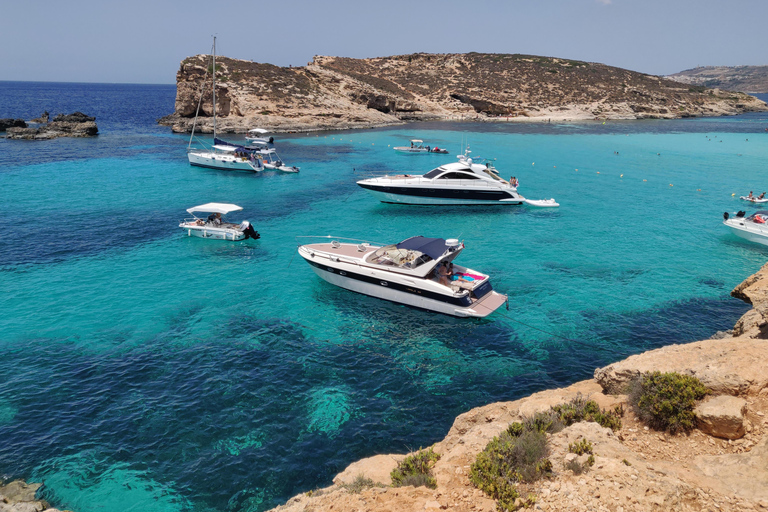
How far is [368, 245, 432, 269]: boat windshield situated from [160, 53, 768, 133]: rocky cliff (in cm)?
6618

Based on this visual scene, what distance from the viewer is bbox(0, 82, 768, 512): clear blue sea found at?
13930 millimetres

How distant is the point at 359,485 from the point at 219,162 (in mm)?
52412

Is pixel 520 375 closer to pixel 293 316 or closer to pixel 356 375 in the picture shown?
pixel 356 375

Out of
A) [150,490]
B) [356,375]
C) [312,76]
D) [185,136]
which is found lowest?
[150,490]

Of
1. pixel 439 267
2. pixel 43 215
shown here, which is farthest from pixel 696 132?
pixel 43 215

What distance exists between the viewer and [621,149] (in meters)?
74.9

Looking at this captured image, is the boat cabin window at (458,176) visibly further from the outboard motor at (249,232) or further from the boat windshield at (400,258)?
the boat windshield at (400,258)

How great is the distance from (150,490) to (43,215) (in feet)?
109

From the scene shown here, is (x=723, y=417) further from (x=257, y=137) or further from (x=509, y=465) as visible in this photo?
(x=257, y=137)

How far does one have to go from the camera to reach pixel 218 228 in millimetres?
32875

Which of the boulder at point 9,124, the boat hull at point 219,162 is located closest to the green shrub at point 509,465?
the boat hull at point 219,162

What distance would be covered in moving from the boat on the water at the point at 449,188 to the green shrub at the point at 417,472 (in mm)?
31691

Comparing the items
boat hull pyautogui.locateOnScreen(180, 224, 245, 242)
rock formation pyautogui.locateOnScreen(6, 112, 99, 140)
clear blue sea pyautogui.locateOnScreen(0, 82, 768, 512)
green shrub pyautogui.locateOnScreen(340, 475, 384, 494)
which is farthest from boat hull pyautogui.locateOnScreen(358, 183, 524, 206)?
rock formation pyautogui.locateOnScreen(6, 112, 99, 140)

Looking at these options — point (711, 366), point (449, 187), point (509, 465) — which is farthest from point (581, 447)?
point (449, 187)
